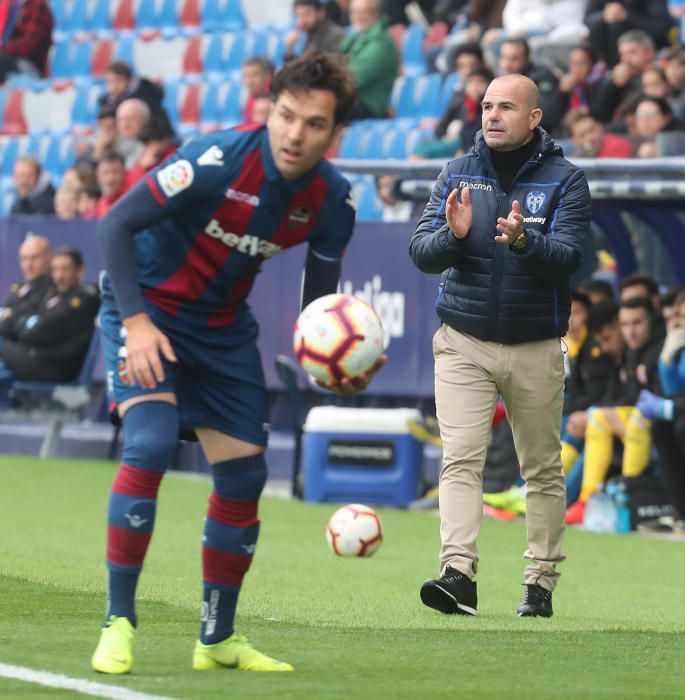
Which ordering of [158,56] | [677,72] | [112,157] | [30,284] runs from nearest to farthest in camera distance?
[677,72] → [30,284] → [112,157] → [158,56]

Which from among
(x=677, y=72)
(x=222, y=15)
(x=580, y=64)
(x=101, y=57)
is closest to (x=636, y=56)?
(x=580, y=64)

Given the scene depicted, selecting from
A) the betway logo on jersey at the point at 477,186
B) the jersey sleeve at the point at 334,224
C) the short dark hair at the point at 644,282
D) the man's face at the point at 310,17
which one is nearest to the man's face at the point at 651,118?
the short dark hair at the point at 644,282

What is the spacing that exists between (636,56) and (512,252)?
8.91 metres

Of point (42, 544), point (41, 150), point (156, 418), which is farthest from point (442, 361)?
point (41, 150)

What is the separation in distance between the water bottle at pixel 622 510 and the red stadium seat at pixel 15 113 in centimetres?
1391

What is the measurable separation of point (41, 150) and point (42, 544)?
44.3 feet

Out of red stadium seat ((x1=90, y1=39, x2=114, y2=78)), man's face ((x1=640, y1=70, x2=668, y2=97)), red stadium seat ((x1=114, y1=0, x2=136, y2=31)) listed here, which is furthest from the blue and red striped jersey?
red stadium seat ((x1=114, y1=0, x2=136, y2=31))

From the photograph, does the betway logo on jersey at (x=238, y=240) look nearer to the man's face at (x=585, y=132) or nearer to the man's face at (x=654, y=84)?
the man's face at (x=585, y=132)

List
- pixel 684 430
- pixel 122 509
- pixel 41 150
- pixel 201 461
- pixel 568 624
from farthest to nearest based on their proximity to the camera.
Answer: pixel 41 150 < pixel 201 461 < pixel 684 430 < pixel 568 624 < pixel 122 509

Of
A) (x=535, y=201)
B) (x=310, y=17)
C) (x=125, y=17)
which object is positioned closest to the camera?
(x=535, y=201)

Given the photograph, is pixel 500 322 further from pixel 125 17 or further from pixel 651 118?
pixel 125 17

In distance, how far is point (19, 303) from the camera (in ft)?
56.3

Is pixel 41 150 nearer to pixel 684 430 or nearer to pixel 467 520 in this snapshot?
pixel 684 430

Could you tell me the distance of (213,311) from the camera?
20.4 feet
